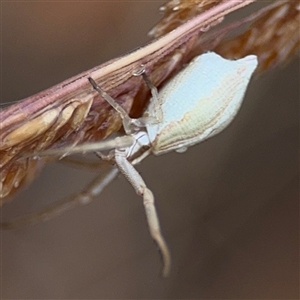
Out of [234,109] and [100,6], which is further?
[100,6]

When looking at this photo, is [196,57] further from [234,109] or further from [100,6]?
[100,6]

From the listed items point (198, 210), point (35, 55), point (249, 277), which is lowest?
point (249, 277)

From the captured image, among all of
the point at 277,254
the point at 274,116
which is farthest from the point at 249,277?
the point at 274,116

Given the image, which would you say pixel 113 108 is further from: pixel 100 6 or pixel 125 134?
pixel 100 6

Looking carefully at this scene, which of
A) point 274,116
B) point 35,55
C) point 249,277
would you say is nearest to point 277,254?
point 249,277

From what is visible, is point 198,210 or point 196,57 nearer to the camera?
point 196,57

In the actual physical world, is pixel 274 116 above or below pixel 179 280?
above
